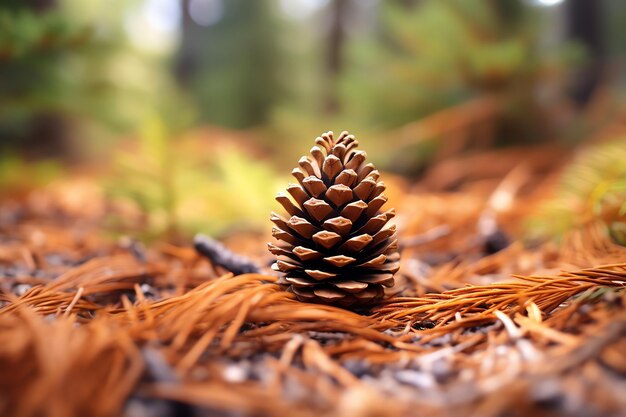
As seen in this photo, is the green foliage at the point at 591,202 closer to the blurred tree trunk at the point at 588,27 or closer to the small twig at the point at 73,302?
the small twig at the point at 73,302

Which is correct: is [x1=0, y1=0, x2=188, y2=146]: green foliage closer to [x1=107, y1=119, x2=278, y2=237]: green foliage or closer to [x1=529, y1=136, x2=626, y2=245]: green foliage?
[x1=107, y1=119, x2=278, y2=237]: green foliage

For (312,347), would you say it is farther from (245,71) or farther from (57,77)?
(245,71)

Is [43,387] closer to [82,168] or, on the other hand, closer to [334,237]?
[334,237]

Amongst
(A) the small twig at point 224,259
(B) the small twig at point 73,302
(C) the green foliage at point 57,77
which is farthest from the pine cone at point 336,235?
(C) the green foliage at point 57,77

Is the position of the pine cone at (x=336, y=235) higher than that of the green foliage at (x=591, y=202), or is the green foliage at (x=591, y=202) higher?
the green foliage at (x=591, y=202)

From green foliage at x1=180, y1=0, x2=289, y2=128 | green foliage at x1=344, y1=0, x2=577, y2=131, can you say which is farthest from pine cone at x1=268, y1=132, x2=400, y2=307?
green foliage at x1=180, y1=0, x2=289, y2=128
